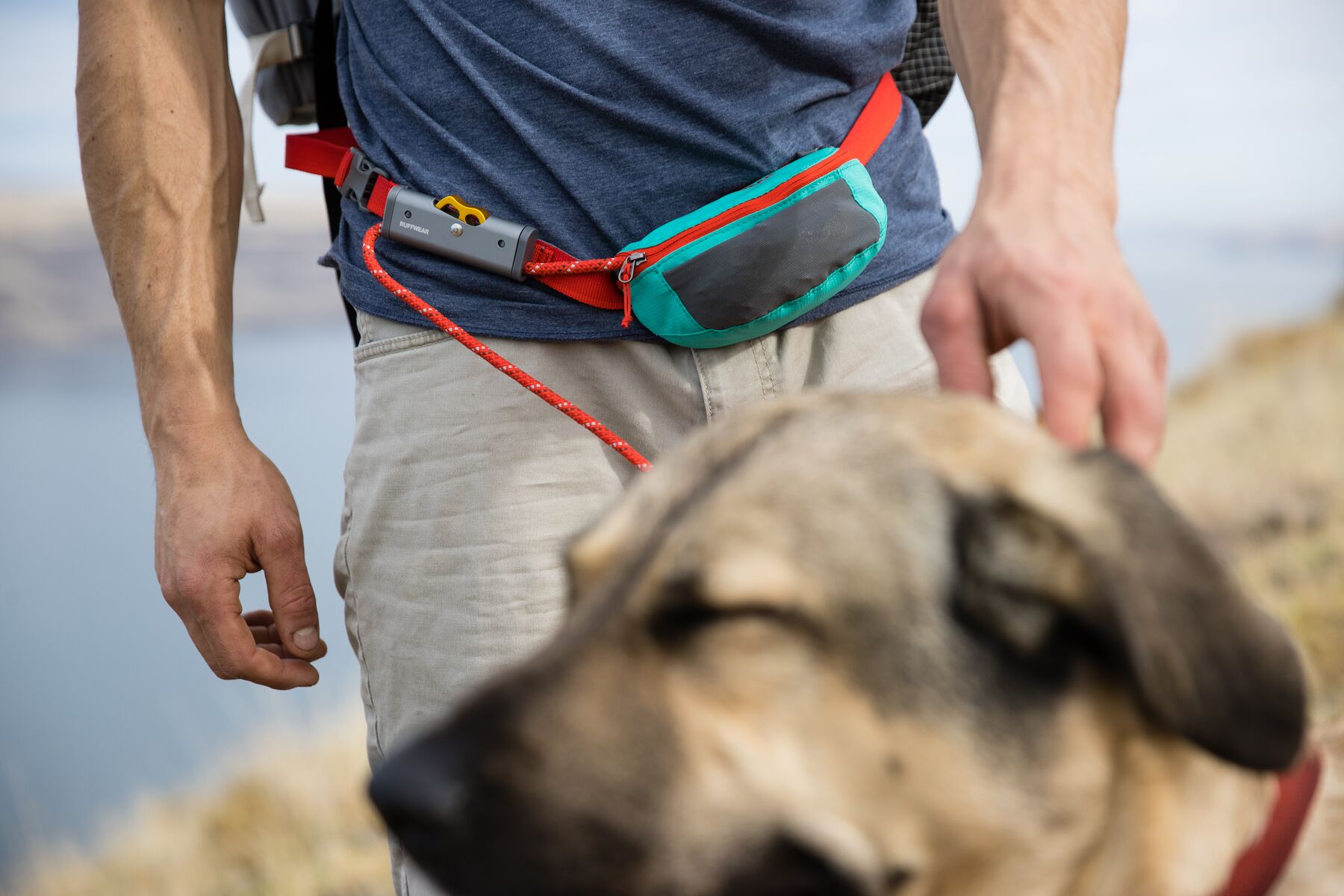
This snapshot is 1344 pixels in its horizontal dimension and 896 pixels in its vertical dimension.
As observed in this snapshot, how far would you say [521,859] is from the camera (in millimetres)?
1522

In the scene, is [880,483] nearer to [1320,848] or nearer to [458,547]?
[1320,848]

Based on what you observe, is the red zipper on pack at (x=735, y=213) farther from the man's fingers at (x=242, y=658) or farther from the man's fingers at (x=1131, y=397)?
the man's fingers at (x=242, y=658)

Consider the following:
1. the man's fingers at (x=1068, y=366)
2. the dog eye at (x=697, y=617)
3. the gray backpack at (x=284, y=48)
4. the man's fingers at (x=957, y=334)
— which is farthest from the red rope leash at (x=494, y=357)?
the man's fingers at (x=1068, y=366)

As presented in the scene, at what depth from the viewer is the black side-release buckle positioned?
262cm

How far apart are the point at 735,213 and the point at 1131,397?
105 centimetres

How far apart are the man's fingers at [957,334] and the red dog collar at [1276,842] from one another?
78cm

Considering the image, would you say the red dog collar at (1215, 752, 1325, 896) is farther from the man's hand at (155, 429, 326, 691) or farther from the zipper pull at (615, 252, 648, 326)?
the man's hand at (155, 429, 326, 691)

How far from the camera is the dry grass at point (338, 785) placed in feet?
18.8

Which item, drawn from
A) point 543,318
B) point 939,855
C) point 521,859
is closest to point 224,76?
point 543,318

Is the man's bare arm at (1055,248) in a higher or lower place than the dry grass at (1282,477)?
higher

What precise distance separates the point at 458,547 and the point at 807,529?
3.84ft

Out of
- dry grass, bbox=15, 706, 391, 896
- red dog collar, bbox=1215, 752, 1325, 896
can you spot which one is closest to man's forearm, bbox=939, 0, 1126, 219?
red dog collar, bbox=1215, 752, 1325, 896

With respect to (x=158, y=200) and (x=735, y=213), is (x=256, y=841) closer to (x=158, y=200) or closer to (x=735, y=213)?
(x=158, y=200)

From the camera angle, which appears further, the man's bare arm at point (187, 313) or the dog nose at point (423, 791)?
the man's bare arm at point (187, 313)
